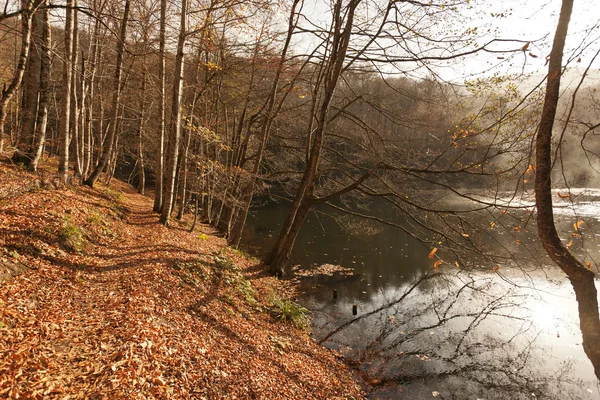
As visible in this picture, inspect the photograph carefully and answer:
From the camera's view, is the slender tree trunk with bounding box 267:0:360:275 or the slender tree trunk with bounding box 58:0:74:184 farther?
the slender tree trunk with bounding box 267:0:360:275

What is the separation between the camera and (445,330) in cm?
1038

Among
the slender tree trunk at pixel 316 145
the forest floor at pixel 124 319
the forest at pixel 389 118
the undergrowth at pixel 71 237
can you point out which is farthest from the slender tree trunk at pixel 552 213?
the undergrowth at pixel 71 237

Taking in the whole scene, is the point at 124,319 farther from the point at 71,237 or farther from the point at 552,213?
the point at 552,213

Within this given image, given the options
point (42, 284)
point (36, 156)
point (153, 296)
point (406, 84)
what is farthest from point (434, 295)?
point (36, 156)

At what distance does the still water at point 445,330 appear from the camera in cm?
789

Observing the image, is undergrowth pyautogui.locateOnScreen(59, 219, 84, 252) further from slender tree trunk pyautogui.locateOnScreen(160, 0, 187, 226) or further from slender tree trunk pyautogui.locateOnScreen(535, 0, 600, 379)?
slender tree trunk pyautogui.locateOnScreen(535, 0, 600, 379)

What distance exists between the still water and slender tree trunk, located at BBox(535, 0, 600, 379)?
541 mm

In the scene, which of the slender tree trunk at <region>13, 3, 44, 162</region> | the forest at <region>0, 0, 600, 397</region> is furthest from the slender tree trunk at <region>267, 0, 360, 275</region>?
the slender tree trunk at <region>13, 3, 44, 162</region>

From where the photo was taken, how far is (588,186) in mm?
40969

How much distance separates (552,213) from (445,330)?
23.2 ft

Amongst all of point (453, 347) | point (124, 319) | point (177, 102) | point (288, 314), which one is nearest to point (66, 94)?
point (177, 102)

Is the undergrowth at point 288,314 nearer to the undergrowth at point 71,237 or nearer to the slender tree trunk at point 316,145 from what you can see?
the slender tree trunk at point 316,145

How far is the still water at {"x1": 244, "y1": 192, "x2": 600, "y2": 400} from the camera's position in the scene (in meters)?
7.89

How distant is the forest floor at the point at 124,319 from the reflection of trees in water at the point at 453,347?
1.32m
